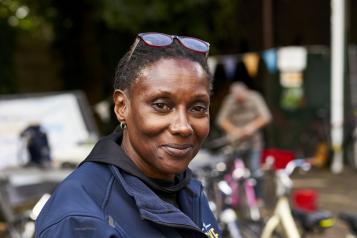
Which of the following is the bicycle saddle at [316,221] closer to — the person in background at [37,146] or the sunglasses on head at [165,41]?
the sunglasses on head at [165,41]

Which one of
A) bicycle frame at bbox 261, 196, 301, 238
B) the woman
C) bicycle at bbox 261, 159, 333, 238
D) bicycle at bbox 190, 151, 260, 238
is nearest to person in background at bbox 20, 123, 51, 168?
bicycle at bbox 190, 151, 260, 238

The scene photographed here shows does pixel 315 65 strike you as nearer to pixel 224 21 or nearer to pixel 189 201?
pixel 224 21

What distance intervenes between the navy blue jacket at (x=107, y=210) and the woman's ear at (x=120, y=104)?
138mm

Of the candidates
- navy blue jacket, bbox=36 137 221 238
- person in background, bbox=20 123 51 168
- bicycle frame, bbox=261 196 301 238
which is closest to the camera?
navy blue jacket, bbox=36 137 221 238

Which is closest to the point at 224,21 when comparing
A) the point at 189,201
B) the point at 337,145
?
the point at 337,145

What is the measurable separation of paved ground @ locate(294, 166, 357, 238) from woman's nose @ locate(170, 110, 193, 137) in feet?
16.8

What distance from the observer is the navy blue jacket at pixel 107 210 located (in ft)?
3.98

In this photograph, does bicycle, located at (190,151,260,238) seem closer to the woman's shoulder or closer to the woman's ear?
the woman's ear

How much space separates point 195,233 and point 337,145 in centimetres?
1002

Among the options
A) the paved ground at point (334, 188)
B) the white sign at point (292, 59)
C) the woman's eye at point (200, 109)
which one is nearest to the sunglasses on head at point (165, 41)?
the woman's eye at point (200, 109)

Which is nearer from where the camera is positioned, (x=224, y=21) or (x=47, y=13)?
(x=224, y=21)

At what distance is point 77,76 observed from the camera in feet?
48.9

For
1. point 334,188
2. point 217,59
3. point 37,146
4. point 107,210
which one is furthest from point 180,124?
point 217,59

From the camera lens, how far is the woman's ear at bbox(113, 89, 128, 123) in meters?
1.45
